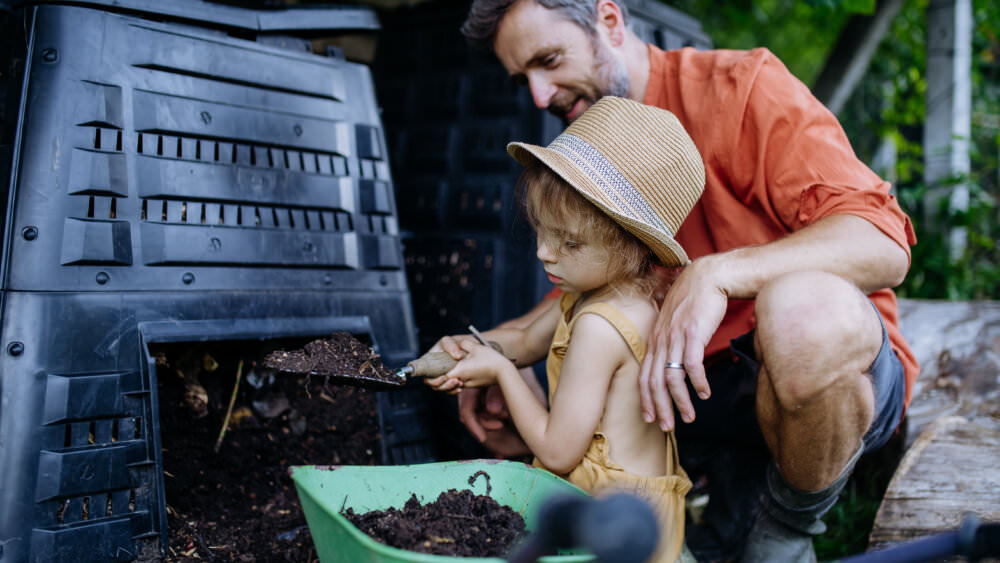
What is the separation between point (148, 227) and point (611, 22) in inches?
53.6

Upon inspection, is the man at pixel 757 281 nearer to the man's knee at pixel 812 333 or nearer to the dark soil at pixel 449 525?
the man's knee at pixel 812 333

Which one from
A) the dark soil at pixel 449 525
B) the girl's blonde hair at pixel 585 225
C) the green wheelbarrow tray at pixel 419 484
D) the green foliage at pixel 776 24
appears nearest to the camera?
the dark soil at pixel 449 525

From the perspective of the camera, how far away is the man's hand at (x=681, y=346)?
1.43 m

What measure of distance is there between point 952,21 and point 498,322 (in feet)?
9.44

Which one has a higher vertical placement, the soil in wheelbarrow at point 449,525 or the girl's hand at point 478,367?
the girl's hand at point 478,367

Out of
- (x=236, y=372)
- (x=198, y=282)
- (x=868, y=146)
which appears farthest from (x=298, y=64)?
(x=868, y=146)

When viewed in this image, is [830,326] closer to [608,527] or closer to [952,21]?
[608,527]

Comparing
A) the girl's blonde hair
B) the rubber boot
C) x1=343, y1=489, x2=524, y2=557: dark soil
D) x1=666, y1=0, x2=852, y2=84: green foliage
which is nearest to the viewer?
x1=343, y1=489, x2=524, y2=557: dark soil

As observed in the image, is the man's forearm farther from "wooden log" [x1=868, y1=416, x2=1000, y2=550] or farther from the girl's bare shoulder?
"wooden log" [x1=868, y1=416, x2=1000, y2=550]

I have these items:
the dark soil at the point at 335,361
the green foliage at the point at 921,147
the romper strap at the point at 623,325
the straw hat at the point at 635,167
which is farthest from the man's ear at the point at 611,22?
the green foliage at the point at 921,147

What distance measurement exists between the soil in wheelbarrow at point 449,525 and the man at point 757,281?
1.22 feet

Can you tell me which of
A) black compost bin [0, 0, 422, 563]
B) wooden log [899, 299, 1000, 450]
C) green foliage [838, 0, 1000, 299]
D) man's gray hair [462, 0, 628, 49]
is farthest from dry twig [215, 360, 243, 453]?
green foliage [838, 0, 1000, 299]

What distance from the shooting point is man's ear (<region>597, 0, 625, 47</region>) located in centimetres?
213

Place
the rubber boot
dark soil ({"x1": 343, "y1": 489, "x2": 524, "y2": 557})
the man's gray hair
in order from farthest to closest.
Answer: the man's gray hair < the rubber boot < dark soil ({"x1": 343, "y1": 489, "x2": 524, "y2": 557})
